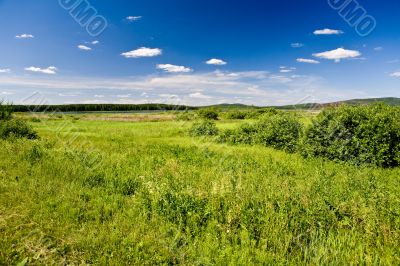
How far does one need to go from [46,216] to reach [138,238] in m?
2.27

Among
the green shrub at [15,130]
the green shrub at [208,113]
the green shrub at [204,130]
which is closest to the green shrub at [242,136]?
the green shrub at [204,130]

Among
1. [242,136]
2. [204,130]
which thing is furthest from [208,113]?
[242,136]

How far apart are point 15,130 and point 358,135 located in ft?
76.8

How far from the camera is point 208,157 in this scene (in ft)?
51.7

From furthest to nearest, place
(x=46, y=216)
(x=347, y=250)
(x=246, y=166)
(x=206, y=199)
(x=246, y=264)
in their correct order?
1. (x=246, y=166)
2. (x=206, y=199)
3. (x=46, y=216)
4. (x=347, y=250)
5. (x=246, y=264)

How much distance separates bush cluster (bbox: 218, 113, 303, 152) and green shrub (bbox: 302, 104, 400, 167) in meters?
2.16

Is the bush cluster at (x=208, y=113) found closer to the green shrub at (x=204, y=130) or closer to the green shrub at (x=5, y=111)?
the green shrub at (x=204, y=130)

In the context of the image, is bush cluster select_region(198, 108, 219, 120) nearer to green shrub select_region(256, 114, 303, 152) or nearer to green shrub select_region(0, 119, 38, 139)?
green shrub select_region(256, 114, 303, 152)

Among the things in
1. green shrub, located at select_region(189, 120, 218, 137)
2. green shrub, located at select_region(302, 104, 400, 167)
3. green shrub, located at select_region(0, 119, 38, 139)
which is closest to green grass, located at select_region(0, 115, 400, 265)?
green shrub, located at select_region(302, 104, 400, 167)

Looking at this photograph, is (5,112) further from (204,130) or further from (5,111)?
(204,130)

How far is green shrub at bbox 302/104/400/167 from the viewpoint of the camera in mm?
14023

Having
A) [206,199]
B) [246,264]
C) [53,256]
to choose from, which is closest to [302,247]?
[246,264]

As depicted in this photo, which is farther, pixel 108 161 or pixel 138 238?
pixel 108 161

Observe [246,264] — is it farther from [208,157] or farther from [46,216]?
[208,157]
